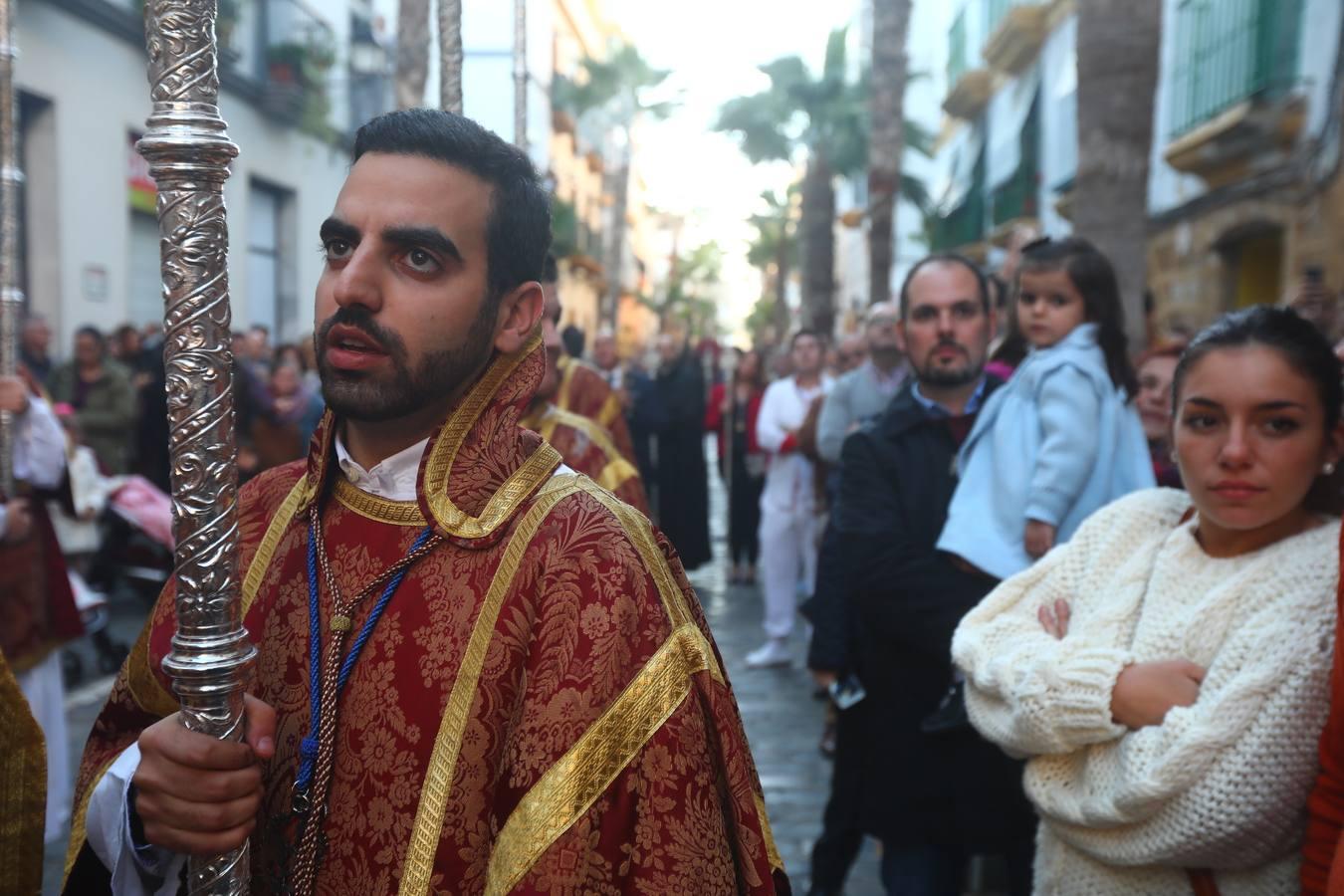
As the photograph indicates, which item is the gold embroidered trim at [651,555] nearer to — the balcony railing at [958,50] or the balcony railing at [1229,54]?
the balcony railing at [1229,54]

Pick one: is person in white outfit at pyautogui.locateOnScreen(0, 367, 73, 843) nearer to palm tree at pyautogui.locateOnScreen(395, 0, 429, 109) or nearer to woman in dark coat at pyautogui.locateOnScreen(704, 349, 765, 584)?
woman in dark coat at pyautogui.locateOnScreen(704, 349, 765, 584)

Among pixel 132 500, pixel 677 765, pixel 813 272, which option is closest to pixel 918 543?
pixel 677 765

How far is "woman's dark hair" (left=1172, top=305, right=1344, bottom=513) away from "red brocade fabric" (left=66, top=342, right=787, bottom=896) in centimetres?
125

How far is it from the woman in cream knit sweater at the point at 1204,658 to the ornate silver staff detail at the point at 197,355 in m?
1.57

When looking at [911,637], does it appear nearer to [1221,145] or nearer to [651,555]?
[651,555]

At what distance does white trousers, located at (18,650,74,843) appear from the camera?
4918mm

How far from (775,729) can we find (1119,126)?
3486mm

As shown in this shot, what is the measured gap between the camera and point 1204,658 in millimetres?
2383

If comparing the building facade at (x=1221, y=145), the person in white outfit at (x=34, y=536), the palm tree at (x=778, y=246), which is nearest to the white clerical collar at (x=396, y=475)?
the building facade at (x=1221, y=145)

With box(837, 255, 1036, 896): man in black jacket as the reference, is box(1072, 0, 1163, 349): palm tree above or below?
above

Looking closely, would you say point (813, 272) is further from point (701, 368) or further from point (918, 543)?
point (918, 543)

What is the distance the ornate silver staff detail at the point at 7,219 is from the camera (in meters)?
3.98

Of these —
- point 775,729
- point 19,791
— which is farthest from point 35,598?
point 775,729

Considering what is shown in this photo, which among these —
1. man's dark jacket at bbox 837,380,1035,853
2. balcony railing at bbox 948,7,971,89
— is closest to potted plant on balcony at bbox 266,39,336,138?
balcony railing at bbox 948,7,971,89
